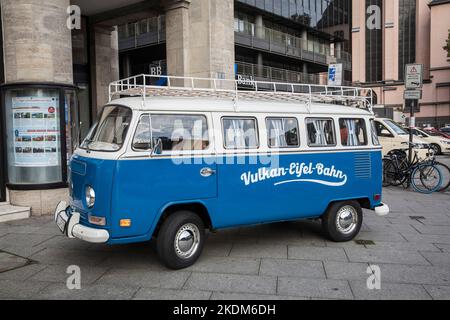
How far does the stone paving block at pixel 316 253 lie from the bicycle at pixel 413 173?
6565mm

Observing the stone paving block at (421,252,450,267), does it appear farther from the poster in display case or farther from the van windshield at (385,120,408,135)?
the van windshield at (385,120,408,135)

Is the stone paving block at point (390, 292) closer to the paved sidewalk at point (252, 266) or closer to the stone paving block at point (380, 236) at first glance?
the paved sidewalk at point (252, 266)

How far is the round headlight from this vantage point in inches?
217

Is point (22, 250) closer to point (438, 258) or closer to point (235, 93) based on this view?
point (235, 93)

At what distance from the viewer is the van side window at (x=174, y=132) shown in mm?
5645

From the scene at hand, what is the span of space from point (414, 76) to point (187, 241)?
1044 cm

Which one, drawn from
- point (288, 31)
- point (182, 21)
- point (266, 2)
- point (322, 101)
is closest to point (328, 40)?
point (288, 31)

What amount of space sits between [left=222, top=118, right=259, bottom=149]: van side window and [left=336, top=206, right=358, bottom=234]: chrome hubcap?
1.98m

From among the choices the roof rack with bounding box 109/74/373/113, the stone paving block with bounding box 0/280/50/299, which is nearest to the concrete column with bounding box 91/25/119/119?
the roof rack with bounding box 109/74/373/113

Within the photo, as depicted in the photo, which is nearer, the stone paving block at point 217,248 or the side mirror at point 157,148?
the side mirror at point 157,148

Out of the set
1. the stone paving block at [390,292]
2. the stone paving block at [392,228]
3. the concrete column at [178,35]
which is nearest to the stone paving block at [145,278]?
the stone paving block at [390,292]

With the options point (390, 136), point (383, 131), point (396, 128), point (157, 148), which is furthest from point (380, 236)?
point (396, 128)

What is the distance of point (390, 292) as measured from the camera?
5168 millimetres

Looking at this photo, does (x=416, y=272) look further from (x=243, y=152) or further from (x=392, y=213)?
(x=392, y=213)
